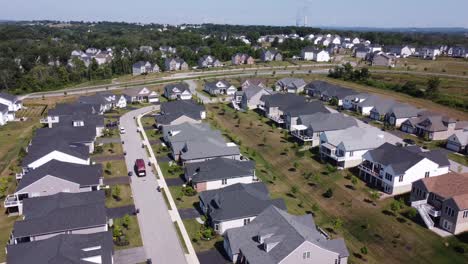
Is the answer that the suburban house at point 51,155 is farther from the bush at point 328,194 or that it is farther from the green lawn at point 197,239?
the bush at point 328,194

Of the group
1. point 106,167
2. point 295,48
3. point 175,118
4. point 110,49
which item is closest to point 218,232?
point 106,167

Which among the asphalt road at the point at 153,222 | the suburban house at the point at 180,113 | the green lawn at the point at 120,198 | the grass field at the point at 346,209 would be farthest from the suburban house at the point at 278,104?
the green lawn at the point at 120,198

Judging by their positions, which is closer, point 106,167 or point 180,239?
point 180,239

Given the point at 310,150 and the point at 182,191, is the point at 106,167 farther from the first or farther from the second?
the point at 310,150

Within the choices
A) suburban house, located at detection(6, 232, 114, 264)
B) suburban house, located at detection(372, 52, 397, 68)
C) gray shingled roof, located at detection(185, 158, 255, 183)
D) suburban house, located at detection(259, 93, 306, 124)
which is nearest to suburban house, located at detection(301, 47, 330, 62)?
suburban house, located at detection(372, 52, 397, 68)

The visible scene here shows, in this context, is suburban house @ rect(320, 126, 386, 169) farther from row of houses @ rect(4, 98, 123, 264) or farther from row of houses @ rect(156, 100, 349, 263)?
row of houses @ rect(4, 98, 123, 264)

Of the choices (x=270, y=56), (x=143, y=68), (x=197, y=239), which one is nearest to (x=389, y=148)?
(x=197, y=239)
